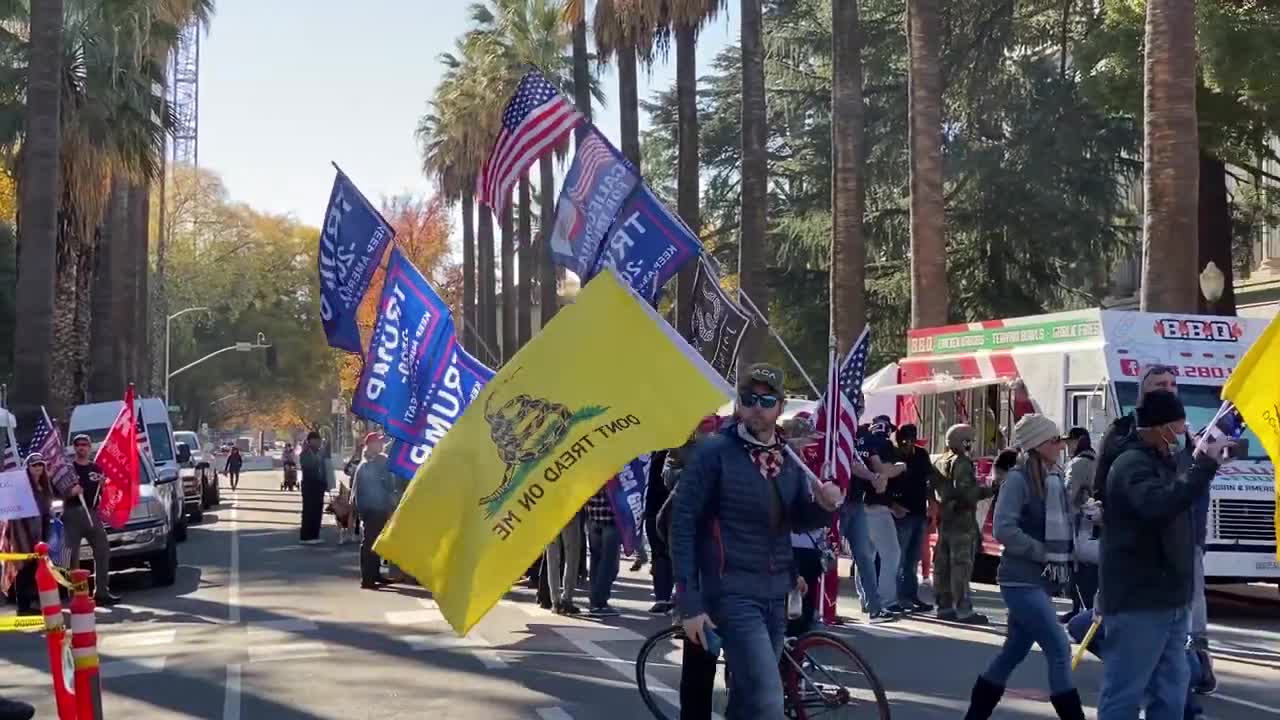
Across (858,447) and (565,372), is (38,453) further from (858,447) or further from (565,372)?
(565,372)

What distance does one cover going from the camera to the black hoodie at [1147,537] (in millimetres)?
7082

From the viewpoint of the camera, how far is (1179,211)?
709 inches

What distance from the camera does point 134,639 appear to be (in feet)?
48.1

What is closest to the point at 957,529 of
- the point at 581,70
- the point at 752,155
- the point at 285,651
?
the point at 285,651

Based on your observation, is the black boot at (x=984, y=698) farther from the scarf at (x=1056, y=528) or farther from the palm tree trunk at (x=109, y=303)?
the palm tree trunk at (x=109, y=303)

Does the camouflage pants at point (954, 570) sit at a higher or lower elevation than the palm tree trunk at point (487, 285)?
lower

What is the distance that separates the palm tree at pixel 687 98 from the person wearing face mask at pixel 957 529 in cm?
1497

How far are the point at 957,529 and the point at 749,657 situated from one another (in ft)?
27.8

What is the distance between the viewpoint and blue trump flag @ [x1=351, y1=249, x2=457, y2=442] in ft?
47.8

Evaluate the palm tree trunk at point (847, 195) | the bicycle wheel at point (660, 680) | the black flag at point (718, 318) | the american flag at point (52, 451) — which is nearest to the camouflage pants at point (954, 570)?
the black flag at point (718, 318)

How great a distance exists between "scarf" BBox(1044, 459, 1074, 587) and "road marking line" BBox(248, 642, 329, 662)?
19.8 feet

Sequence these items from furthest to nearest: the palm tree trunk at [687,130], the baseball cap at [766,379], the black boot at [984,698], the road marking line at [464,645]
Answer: the palm tree trunk at [687,130]
the road marking line at [464,645]
the black boot at [984,698]
the baseball cap at [766,379]

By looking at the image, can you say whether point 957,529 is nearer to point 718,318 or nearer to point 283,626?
Answer: point 718,318

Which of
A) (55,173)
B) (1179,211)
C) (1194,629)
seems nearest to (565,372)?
(1194,629)
